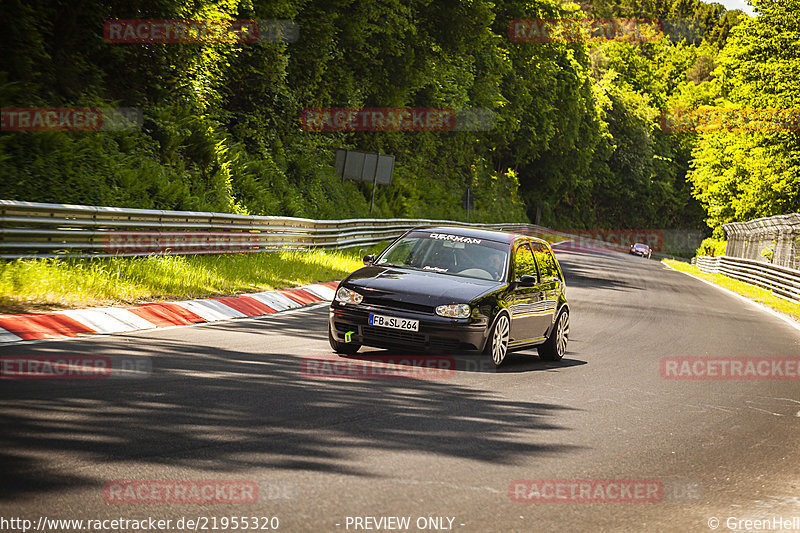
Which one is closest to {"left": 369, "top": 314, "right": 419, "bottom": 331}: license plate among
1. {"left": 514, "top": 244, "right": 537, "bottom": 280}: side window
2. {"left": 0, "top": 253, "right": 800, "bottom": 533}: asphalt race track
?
{"left": 0, "top": 253, "right": 800, "bottom": 533}: asphalt race track

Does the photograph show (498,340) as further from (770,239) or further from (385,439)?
(770,239)

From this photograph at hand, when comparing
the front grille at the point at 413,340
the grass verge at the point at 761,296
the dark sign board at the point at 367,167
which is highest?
the dark sign board at the point at 367,167

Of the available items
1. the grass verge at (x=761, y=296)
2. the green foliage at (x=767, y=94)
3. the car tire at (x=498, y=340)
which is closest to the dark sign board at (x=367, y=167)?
the grass verge at (x=761, y=296)

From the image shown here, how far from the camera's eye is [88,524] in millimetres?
4254

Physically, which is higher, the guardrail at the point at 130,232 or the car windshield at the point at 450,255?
the car windshield at the point at 450,255

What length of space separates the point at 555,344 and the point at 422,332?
2748 millimetres

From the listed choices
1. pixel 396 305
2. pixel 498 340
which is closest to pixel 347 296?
pixel 396 305

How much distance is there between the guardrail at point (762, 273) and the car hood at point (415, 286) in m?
20.9

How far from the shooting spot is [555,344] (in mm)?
11820

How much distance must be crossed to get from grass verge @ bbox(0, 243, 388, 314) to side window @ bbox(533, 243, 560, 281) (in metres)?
5.14

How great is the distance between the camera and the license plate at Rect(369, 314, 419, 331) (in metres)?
9.71

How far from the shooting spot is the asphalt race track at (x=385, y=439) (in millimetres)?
4832

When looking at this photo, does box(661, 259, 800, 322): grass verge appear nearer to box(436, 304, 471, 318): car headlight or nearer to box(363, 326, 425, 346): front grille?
box(436, 304, 471, 318): car headlight

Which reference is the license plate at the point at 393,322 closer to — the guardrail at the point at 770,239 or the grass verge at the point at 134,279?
the grass verge at the point at 134,279
